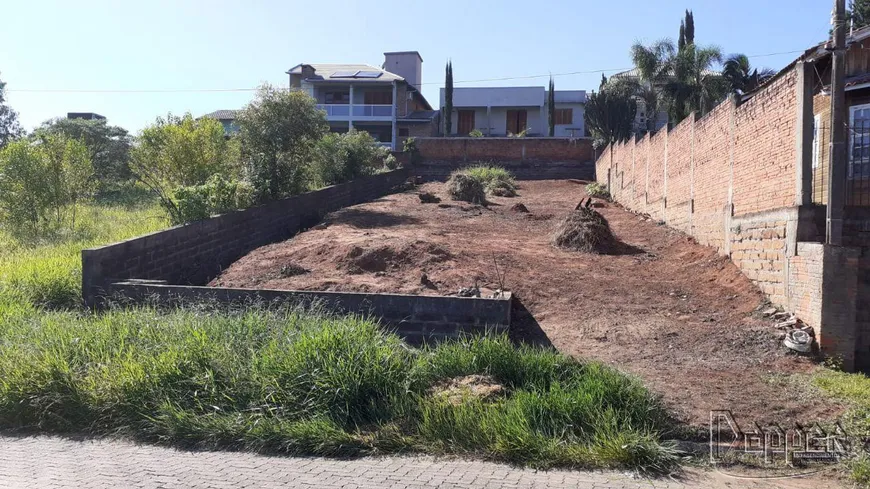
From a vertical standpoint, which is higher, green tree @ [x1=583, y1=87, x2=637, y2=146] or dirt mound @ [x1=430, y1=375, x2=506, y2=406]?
green tree @ [x1=583, y1=87, x2=637, y2=146]

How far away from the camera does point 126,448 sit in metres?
5.42

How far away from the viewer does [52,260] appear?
11062mm

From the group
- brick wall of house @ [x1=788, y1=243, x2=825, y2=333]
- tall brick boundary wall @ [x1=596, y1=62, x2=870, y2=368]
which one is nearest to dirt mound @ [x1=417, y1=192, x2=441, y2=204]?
tall brick boundary wall @ [x1=596, y1=62, x2=870, y2=368]

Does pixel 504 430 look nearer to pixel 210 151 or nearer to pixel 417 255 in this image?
pixel 417 255

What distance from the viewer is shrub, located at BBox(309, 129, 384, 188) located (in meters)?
21.1

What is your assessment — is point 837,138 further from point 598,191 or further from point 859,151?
point 598,191

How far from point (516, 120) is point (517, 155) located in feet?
46.5

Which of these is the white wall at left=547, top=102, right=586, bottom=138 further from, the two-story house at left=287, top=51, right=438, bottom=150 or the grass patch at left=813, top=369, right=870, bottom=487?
the grass patch at left=813, top=369, right=870, bottom=487

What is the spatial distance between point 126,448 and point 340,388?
1794mm

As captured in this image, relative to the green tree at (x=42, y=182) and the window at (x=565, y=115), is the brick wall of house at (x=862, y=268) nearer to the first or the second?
the green tree at (x=42, y=182)

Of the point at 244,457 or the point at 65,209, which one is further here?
the point at 65,209

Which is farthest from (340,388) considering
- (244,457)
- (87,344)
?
(87,344)

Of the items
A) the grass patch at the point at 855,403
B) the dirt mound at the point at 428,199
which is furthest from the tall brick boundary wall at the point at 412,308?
the dirt mound at the point at 428,199

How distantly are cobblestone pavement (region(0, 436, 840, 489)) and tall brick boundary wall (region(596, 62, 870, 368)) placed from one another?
331 centimetres
